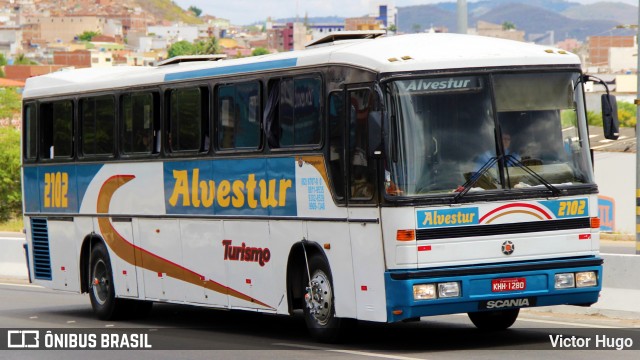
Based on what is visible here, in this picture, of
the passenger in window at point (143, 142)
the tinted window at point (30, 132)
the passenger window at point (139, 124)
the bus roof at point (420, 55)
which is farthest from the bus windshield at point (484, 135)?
the tinted window at point (30, 132)

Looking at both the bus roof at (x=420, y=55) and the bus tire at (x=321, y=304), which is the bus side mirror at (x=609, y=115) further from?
the bus tire at (x=321, y=304)

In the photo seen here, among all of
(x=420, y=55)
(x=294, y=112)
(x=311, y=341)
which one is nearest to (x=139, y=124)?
(x=294, y=112)

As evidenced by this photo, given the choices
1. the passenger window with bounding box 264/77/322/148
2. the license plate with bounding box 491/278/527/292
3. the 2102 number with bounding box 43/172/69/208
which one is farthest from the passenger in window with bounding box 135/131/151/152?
the license plate with bounding box 491/278/527/292

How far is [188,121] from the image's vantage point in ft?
57.5

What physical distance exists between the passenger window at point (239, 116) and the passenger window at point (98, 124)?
321 cm

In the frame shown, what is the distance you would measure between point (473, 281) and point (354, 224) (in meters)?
1.35

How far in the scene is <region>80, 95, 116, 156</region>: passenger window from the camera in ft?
64.1

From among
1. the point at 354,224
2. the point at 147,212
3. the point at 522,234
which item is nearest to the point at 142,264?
the point at 147,212

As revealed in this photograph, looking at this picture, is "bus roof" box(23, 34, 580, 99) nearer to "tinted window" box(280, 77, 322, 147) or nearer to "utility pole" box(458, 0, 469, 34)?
"tinted window" box(280, 77, 322, 147)

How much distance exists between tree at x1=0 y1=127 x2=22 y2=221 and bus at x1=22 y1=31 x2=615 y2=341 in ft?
203

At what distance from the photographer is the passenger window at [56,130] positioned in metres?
20.6

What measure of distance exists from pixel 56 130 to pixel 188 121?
4104 millimetres

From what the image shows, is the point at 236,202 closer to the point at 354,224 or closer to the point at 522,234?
the point at 354,224

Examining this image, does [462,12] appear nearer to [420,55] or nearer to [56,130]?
[56,130]
